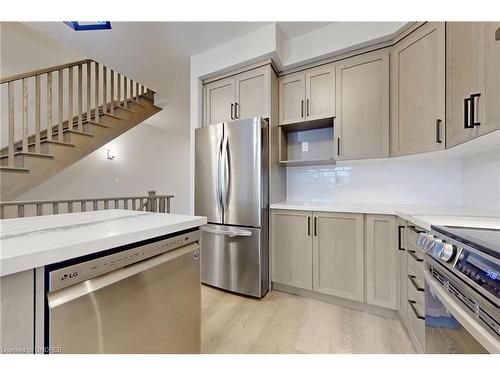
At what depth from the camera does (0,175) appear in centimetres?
247

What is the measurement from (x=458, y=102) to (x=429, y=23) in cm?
77

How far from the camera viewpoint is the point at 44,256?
578 mm

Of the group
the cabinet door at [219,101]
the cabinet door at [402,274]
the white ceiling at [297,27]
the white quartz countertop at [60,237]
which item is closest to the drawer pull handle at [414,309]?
the cabinet door at [402,274]

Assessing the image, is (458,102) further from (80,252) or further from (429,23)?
(80,252)

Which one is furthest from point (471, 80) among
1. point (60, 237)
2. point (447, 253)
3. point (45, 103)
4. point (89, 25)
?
point (45, 103)

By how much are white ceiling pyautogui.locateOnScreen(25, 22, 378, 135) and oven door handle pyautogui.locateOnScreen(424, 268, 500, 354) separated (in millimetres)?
2384

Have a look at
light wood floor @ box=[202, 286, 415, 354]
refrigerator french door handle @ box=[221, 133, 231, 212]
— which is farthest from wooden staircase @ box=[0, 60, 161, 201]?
light wood floor @ box=[202, 286, 415, 354]

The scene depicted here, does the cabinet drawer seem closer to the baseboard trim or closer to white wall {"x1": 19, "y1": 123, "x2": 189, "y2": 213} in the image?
the baseboard trim

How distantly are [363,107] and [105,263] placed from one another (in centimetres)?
231

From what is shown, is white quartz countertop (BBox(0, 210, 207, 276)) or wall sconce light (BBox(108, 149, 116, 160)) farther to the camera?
wall sconce light (BBox(108, 149, 116, 160))

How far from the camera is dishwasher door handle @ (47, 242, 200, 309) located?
0.62m

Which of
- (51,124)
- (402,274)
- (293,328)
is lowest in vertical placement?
(293,328)

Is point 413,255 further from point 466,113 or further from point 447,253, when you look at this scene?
point 466,113
